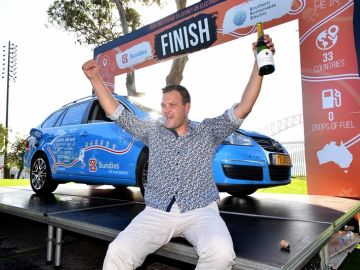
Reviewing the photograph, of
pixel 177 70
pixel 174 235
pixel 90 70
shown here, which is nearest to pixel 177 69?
pixel 177 70

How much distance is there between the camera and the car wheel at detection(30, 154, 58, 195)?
16.8 feet

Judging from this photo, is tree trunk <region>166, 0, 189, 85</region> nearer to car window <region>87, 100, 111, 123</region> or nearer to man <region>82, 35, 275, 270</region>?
car window <region>87, 100, 111, 123</region>

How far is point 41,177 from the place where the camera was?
5.23m

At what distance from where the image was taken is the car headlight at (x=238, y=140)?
364 centimetres

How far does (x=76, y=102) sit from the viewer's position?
206 inches

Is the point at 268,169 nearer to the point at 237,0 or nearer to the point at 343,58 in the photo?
the point at 343,58

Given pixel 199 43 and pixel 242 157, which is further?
pixel 199 43

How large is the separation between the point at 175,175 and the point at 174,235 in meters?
0.38

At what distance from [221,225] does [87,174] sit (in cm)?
310

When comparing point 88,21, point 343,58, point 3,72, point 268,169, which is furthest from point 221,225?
point 3,72

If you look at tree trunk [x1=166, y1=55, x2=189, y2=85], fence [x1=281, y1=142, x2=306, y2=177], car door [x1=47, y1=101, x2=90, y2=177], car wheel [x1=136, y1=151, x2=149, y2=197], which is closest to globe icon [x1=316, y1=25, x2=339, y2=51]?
car wheel [x1=136, y1=151, x2=149, y2=197]

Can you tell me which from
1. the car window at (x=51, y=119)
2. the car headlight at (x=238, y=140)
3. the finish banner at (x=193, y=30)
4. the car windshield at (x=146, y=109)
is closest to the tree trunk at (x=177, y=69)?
the finish banner at (x=193, y=30)

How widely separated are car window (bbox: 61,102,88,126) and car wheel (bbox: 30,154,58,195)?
2.38 feet

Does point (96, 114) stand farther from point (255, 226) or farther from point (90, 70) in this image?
point (255, 226)
